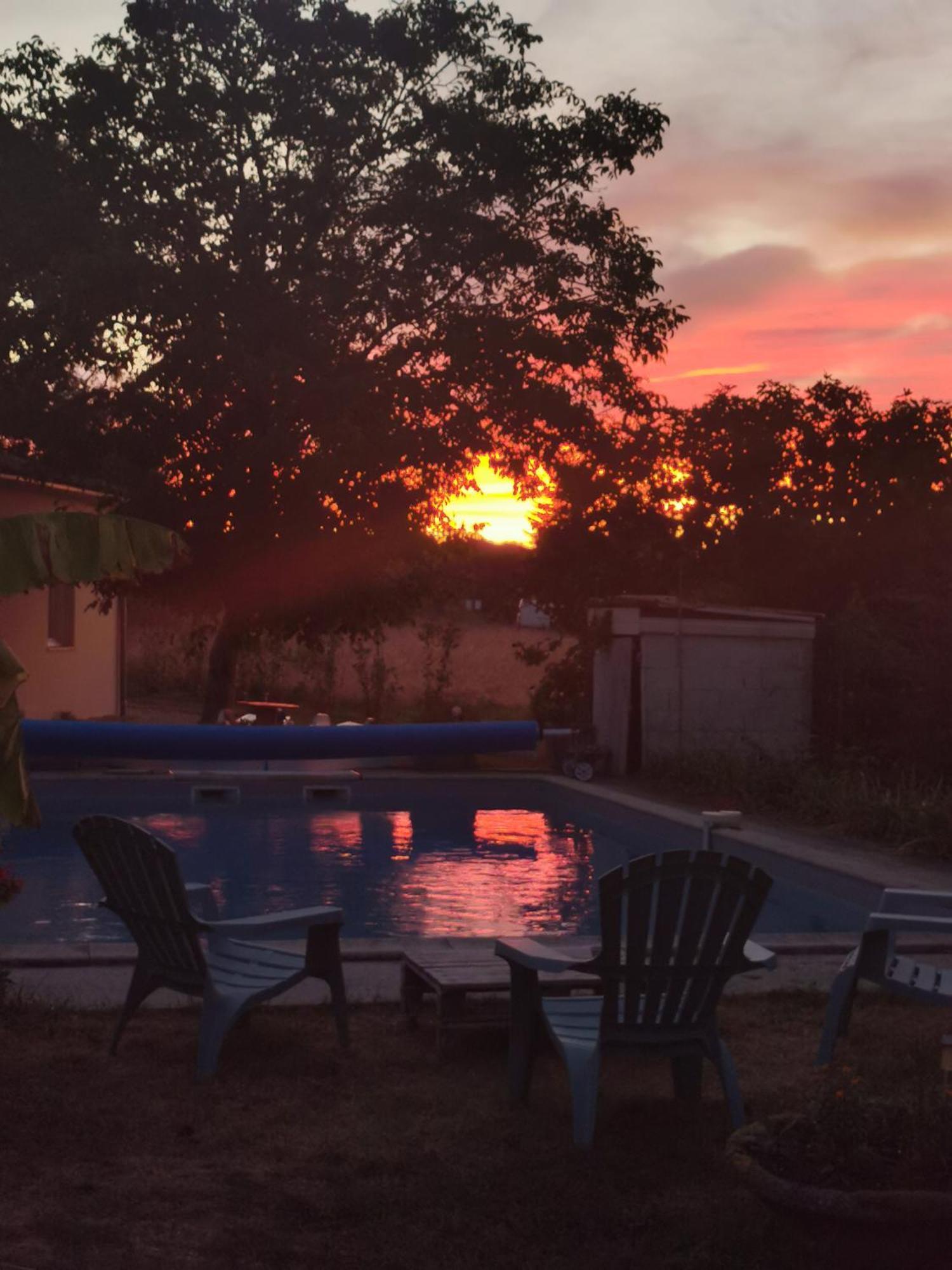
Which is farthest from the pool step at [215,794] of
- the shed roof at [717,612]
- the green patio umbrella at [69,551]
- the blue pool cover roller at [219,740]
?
the green patio umbrella at [69,551]

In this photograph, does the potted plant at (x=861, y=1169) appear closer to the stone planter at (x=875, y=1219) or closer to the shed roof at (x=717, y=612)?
the stone planter at (x=875, y=1219)

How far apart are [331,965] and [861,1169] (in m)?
3.15

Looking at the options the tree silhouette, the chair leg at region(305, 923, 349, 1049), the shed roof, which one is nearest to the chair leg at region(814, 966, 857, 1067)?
the chair leg at region(305, 923, 349, 1049)

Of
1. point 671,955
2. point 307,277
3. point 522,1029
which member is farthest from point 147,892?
point 307,277

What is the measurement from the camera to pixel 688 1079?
5.66 metres

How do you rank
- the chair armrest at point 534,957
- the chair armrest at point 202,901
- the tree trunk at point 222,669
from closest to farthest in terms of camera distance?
1. the chair armrest at point 534,957
2. the chair armrest at point 202,901
3. the tree trunk at point 222,669

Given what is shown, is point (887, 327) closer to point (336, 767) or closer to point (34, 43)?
point (336, 767)

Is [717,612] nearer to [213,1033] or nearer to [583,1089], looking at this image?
[213,1033]

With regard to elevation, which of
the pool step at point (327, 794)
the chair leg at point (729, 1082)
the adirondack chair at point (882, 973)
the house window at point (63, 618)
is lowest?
the pool step at point (327, 794)

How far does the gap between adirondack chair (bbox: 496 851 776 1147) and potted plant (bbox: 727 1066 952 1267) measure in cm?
137

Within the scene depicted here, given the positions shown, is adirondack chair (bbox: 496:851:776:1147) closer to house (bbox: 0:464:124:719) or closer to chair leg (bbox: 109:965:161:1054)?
chair leg (bbox: 109:965:161:1054)

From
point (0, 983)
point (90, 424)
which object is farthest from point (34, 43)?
point (0, 983)

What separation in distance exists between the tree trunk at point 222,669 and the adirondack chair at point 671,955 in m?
17.5

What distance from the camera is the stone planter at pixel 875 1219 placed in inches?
139
